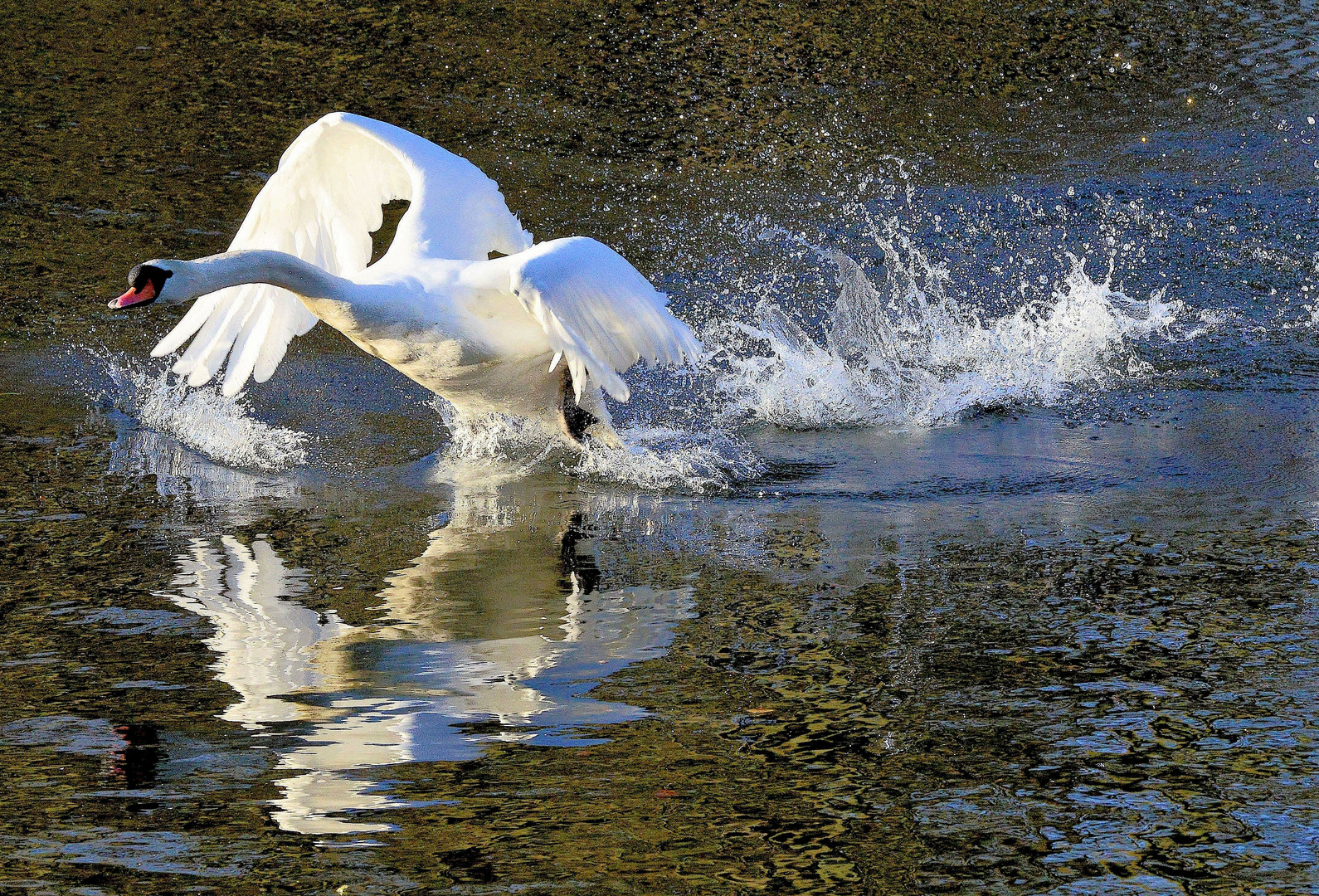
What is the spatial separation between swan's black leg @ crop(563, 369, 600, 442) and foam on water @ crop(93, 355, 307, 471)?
1083mm

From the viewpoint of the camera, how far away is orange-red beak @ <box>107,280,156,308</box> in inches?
213

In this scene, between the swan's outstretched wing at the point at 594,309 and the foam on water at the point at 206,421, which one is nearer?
the swan's outstretched wing at the point at 594,309

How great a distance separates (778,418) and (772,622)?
257 centimetres

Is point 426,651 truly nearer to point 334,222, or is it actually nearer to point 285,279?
point 285,279

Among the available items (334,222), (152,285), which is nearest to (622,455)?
(334,222)

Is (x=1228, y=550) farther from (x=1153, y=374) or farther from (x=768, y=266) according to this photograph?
(x=768, y=266)

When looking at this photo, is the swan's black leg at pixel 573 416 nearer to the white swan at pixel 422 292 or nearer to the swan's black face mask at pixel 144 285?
the white swan at pixel 422 292

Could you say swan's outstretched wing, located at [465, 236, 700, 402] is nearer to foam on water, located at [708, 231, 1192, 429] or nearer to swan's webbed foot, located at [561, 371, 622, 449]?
swan's webbed foot, located at [561, 371, 622, 449]

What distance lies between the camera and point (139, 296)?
18.0 feet

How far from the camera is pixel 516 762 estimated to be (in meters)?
4.06

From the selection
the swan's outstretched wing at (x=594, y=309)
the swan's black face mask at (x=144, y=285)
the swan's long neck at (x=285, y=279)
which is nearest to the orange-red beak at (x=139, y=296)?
the swan's black face mask at (x=144, y=285)

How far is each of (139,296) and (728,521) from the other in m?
2.13

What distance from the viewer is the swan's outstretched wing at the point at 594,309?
5844mm

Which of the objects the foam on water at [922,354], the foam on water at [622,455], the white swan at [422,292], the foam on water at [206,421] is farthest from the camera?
the foam on water at [922,354]
